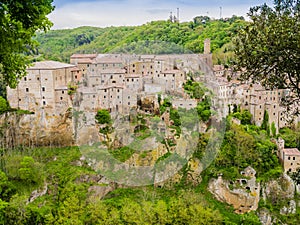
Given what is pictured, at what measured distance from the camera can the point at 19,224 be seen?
15.9m

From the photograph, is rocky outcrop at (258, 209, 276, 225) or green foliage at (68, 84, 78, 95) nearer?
rocky outcrop at (258, 209, 276, 225)

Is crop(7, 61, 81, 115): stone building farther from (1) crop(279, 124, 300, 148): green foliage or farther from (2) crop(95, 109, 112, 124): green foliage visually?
(1) crop(279, 124, 300, 148): green foliage

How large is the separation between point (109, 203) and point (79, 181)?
106 inches

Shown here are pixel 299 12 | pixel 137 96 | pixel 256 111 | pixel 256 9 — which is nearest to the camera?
pixel 299 12

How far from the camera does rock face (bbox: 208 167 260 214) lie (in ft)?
68.5

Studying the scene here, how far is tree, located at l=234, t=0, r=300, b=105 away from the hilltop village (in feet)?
53.6

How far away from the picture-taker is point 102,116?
2269cm

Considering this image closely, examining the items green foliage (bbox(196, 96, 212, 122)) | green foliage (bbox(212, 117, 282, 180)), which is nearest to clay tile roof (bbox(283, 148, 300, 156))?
green foliage (bbox(212, 117, 282, 180))

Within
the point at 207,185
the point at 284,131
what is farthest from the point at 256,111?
the point at 207,185

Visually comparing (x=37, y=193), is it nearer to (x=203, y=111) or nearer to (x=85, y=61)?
(x=85, y=61)

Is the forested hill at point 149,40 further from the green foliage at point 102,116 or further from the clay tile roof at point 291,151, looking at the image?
the clay tile roof at point 291,151

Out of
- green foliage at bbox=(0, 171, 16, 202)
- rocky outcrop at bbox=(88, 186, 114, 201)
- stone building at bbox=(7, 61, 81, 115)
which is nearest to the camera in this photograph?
green foliage at bbox=(0, 171, 16, 202)

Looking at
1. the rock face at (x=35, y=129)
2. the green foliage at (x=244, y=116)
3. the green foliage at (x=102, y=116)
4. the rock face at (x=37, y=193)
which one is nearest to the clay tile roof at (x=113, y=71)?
the green foliage at (x=102, y=116)

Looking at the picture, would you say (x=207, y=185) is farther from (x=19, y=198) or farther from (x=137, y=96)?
(x=19, y=198)
